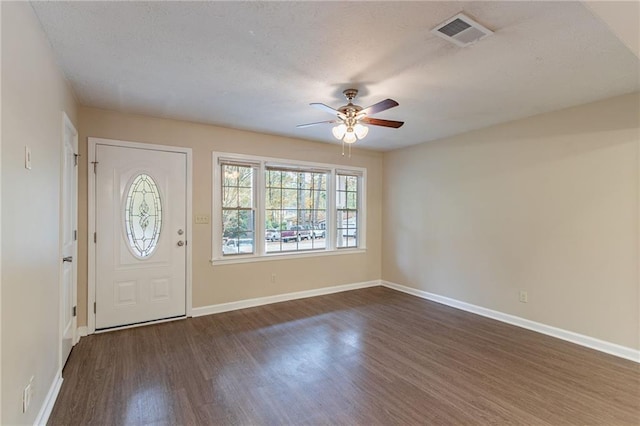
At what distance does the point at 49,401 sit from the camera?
2.14 metres

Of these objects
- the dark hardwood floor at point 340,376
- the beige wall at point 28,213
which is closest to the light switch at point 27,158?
the beige wall at point 28,213

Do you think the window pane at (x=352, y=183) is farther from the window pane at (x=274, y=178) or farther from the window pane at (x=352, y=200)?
the window pane at (x=274, y=178)

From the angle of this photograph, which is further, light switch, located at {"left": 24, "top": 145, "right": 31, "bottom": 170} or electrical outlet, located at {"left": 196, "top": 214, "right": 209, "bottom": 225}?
electrical outlet, located at {"left": 196, "top": 214, "right": 209, "bottom": 225}

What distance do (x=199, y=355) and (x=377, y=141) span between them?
380 cm

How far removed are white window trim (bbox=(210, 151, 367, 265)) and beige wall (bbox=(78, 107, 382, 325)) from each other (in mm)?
75

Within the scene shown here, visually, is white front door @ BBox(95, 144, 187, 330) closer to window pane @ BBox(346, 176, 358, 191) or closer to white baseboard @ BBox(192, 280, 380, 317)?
white baseboard @ BBox(192, 280, 380, 317)

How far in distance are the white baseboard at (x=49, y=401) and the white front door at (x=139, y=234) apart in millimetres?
1222

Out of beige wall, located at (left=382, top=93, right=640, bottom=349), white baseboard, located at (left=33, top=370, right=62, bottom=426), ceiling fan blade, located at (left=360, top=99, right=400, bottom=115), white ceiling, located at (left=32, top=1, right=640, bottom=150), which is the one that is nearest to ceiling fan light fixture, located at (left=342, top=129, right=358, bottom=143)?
ceiling fan blade, located at (left=360, top=99, right=400, bottom=115)

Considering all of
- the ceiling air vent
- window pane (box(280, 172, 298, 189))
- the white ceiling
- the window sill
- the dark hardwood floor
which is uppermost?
the white ceiling

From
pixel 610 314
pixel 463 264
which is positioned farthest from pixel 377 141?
pixel 610 314

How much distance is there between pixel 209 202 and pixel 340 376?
272 cm

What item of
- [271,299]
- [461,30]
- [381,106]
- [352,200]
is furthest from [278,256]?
[461,30]

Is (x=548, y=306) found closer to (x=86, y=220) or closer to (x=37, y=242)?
(x=37, y=242)

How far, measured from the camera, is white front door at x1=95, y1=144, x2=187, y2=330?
356 centimetres
